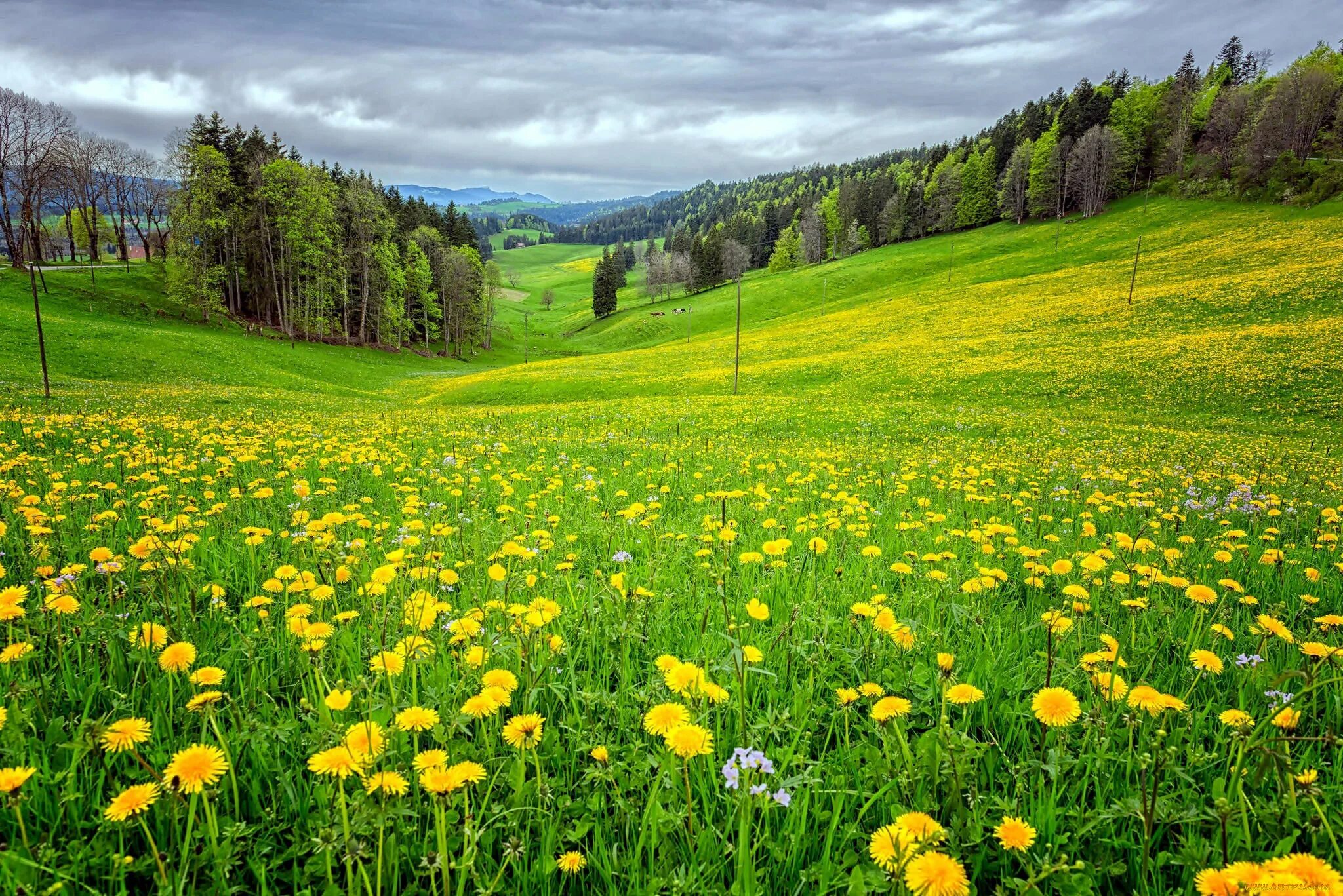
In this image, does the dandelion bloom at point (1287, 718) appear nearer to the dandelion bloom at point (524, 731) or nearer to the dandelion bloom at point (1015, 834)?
the dandelion bloom at point (1015, 834)

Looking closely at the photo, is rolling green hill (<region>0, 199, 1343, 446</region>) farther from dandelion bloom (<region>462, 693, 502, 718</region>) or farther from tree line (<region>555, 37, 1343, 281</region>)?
dandelion bloom (<region>462, 693, 502, 718</region>)

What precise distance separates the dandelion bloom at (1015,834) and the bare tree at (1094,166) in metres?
94.9

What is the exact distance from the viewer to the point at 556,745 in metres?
2.06

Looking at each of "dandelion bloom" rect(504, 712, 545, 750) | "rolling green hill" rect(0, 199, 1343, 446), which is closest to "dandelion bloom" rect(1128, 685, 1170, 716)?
"dandelion bloom" rect(504, 712, 545, 750)

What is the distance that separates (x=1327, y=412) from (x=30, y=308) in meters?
61.9

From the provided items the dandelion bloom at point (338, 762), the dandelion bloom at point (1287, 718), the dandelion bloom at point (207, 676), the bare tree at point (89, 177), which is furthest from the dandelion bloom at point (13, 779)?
the bare tree at point (89, 177)

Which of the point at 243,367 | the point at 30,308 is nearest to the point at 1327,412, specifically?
the point at 243,367

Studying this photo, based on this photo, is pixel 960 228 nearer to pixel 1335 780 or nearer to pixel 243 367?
pixel 243 367

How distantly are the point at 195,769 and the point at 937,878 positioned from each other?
1765 mm

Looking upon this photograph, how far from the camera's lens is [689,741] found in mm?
1492

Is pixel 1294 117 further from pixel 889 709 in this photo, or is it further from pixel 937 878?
pixel 937 878

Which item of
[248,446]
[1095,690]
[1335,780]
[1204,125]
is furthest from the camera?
[1204,125]

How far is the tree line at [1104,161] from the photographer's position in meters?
59.8

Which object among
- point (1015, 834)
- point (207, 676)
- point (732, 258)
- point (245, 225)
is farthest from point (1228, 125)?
point (245, 225)
